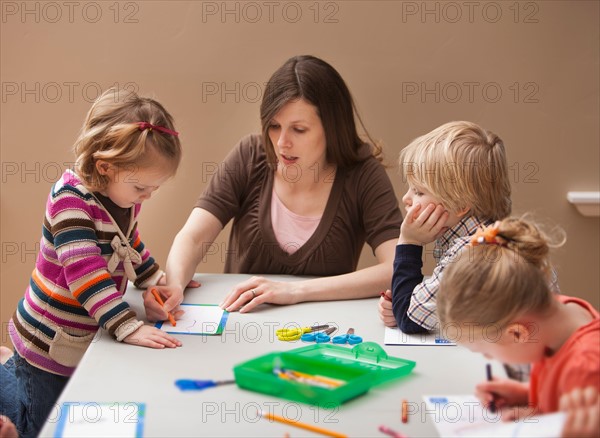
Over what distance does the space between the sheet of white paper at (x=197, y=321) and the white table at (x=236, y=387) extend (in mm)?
31

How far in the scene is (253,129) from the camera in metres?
2.88

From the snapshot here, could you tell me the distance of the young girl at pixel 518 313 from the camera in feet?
3.97

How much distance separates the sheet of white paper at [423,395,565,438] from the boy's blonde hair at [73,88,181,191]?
2.82ft

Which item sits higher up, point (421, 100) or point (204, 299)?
point (421, 100)

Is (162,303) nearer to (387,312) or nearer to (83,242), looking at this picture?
(83,242)

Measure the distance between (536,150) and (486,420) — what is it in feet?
5.91

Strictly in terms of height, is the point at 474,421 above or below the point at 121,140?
below

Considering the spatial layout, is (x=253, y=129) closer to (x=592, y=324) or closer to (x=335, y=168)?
(x=335, y=168)

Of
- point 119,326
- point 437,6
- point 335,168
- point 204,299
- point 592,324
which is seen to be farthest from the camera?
point 437,6

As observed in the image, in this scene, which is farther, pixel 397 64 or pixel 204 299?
pixel 397 64

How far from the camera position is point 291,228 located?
2.26m

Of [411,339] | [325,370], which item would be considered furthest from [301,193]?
[325,370]

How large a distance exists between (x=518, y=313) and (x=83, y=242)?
0.97m

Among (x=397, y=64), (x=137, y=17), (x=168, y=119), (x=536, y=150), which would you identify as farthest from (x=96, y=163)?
(x=536, y=150)
